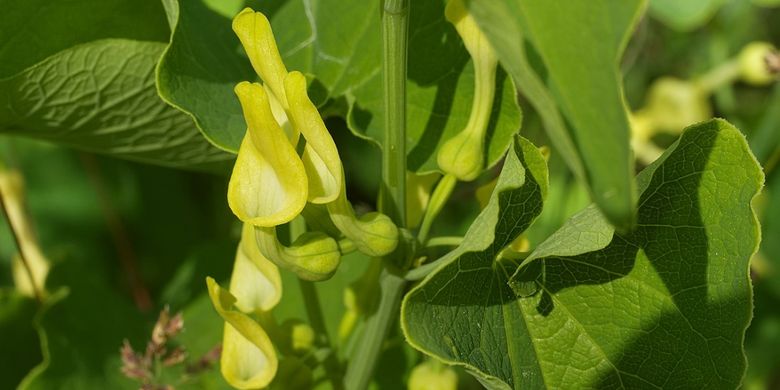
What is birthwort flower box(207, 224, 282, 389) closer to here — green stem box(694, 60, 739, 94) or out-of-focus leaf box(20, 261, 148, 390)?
out-of-focus leaf box(20, 261, 148, 390)

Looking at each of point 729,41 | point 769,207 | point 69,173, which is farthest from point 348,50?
point 729,41

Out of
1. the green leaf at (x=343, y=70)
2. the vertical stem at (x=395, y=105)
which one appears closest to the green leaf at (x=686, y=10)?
the green leaf at (x=343, y=70)

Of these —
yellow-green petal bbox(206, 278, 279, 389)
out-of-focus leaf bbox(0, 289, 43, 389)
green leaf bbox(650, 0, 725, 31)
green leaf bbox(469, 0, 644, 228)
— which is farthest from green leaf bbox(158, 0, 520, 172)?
green leaf bbox(650, 0, 725, 31)

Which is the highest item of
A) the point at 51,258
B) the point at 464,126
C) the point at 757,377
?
the point at 464,126

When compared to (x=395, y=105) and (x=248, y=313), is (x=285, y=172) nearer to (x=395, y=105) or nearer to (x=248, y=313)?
(x=395, y=105)

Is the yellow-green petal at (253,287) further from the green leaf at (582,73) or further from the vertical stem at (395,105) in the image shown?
the green leaf at (582,73)

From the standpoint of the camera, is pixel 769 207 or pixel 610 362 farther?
pixel 769 207

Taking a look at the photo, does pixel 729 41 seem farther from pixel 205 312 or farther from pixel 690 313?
pixel 690 313
